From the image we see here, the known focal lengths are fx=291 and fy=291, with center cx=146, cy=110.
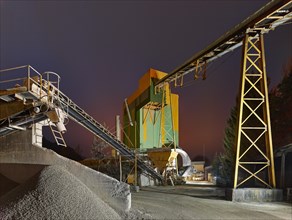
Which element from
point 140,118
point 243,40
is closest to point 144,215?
point 243,40

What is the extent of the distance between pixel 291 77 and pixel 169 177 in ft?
40.9

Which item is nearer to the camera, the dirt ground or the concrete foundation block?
the dirt ground

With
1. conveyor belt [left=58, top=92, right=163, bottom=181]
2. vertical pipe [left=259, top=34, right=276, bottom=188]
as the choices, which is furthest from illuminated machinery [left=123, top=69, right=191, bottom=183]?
vertical pipe [left=259, top=34, right=276, bottom=188]

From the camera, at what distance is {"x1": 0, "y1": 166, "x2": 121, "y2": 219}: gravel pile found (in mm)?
6372

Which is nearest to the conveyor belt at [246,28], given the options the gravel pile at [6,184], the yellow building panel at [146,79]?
the yellow building panel at [146,79]

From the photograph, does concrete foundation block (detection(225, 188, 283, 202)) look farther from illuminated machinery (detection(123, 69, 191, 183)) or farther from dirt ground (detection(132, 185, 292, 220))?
illuminated machinery (detection(123, 69, 191, 183))

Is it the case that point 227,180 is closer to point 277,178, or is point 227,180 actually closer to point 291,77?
point 277,178

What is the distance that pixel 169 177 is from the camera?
2003 cm

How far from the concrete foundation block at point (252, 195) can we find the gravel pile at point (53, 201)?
6591 millimetres

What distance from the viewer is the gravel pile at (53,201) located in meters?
6.37

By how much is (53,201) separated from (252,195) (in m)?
8.72

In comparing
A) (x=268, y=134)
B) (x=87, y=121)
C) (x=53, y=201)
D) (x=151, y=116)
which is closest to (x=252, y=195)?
(x=268, y=134)

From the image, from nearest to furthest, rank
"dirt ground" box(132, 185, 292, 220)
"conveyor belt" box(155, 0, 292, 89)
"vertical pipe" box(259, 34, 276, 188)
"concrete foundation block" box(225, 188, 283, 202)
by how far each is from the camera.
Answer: "dirt ground" box(132, 185, 292, 220) < "conveyor belt" box(155, 0, 292, 89) < "concrete foundation block" box(225, 188, 283, 202) < "vertical pipe" box(259, 34, 276, 188)

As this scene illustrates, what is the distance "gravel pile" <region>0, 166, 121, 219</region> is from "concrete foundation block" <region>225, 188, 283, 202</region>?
6591mm
